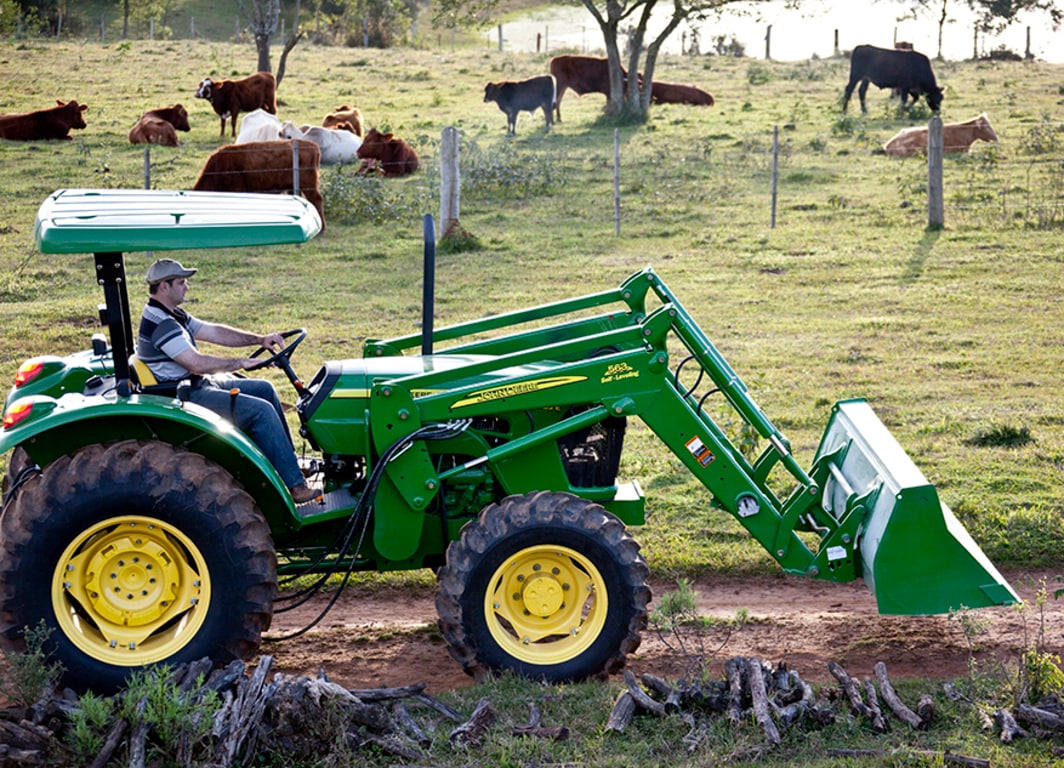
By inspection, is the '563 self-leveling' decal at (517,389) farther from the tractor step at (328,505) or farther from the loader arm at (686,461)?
the tractor step at (328,505)

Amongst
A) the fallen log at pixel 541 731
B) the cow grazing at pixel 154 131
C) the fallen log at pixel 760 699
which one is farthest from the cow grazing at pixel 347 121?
the fallen log at pixel 541 731

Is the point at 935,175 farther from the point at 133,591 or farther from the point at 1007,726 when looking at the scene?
the point at 133,591

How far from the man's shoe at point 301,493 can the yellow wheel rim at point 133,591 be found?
619mm

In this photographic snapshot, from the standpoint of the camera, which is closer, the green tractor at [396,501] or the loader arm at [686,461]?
the green tractor at [396,501]

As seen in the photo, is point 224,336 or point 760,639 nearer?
point 760,639

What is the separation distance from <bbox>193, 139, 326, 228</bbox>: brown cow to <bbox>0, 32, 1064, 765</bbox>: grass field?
0.51 m

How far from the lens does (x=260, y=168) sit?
19.4 meters

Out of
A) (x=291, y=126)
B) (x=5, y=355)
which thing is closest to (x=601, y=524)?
(x=5, y=355)

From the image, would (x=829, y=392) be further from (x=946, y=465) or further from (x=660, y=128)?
(x=660, y=128)

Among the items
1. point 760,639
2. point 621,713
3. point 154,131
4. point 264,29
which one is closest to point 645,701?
point 621,713

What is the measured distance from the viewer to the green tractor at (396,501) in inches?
219

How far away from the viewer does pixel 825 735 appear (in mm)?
5375

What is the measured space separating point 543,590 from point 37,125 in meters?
20.9

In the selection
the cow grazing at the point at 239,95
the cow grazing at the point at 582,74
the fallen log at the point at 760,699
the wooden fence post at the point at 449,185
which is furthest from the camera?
the cow grazing at the point at 582,74
